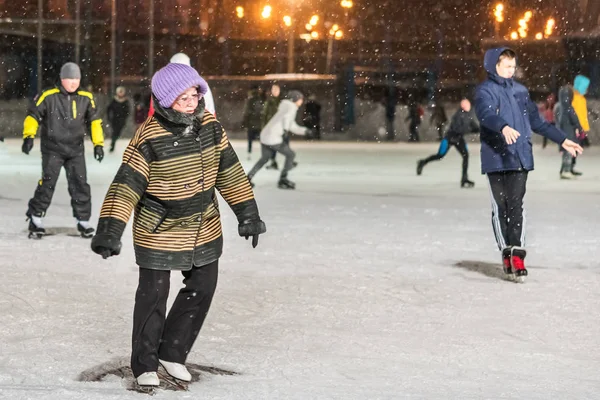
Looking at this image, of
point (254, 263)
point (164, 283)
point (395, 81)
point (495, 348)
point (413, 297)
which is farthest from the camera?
point (395, 81)

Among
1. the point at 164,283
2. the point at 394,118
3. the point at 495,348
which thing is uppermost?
the point at 164,283

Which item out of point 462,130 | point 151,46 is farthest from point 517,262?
point 151,46

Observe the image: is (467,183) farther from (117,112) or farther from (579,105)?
(117,112)

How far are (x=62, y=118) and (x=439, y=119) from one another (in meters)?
27.9

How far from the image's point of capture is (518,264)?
7629 millimetres

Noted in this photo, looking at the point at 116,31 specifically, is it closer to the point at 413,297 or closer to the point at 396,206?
the point at 396,206

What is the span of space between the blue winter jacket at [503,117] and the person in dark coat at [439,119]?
28872 millimetres

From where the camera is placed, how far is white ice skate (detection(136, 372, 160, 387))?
14.8 feet

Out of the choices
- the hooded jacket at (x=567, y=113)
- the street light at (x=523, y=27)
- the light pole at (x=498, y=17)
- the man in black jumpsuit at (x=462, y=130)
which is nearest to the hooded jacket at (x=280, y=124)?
the man in black jumpsuit at (x=462, y=130)

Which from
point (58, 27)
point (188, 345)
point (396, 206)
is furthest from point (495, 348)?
point (58, 27)

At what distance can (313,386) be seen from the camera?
4.67m

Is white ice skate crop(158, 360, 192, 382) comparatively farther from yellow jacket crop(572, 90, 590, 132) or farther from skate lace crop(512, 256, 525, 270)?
yellow jacket crop(572, 90, 590, 132)

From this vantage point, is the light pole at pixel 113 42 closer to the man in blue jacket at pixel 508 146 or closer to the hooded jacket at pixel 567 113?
the hooded jacket at pixel 567 113

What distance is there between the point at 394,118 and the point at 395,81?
2.87m
